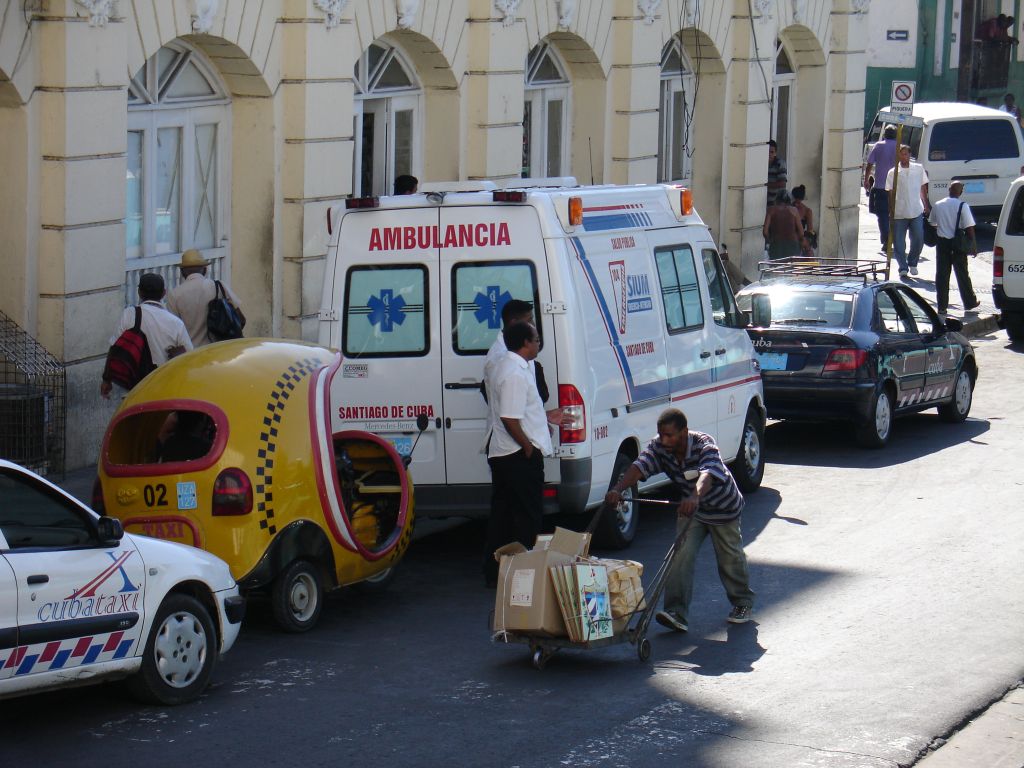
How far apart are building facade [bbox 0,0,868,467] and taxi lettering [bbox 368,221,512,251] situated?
3524mm

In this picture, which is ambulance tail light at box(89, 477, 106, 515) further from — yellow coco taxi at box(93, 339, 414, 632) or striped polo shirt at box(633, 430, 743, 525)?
striped polo shirt at box(633, 430, 743, 525)

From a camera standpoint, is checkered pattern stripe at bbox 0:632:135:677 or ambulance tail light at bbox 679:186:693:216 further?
ambulance tail light at bbox 679:186:693:216

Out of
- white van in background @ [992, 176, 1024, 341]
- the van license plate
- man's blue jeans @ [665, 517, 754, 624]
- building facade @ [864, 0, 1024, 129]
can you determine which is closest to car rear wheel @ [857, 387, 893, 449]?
the van license plate

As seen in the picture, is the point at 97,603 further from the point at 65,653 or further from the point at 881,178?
the point at 881,178

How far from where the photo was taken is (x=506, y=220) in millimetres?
11094

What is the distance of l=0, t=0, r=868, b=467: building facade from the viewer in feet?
44.6

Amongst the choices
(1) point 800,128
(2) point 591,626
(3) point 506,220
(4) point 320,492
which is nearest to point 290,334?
(3) point 506,220

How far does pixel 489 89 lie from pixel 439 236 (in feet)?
26.9

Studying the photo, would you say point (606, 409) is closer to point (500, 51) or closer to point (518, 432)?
point (518, 432)

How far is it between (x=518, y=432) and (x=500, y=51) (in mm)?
9680

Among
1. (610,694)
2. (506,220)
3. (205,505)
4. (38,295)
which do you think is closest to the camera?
(610,694)

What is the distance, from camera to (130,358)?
1222cm

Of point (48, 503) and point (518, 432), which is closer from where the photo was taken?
point (48, 503)

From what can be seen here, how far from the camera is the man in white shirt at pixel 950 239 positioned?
23.9 m
